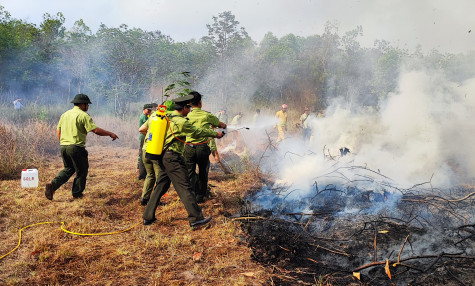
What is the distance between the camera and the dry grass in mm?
3146

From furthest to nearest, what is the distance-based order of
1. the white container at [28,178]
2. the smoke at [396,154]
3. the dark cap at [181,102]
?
the white container at [28,178]
the smoke at [396,154]
the dark cap at [181,102]

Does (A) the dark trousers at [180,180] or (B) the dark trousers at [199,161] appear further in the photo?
(B) the dark trousers at [199,161]

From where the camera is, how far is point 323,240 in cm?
408

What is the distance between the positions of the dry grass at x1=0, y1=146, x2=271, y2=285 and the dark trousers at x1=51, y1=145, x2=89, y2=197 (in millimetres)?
322

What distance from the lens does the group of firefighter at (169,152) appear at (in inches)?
172

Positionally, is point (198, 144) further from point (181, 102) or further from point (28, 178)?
point (28, 178)

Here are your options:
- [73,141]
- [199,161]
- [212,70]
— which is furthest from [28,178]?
[212,70]

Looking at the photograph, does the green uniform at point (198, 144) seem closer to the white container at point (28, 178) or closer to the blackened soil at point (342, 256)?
the blackened soil at point (342, 256)

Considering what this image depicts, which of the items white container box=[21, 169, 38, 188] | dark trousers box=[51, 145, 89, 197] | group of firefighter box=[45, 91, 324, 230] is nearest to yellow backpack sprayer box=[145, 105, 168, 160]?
group of firefighter box=[45, 91, 324, 230]

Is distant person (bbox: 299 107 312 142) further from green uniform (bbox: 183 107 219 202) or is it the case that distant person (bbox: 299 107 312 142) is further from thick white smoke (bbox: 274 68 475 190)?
green uniform (bbox: 183 107 219 202)

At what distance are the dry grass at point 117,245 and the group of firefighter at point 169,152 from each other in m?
0.32

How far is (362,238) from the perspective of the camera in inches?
158

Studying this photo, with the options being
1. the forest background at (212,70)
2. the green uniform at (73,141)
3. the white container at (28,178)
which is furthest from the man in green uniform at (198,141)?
the forest background at (212,70)

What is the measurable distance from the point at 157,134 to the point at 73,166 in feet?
7.45
